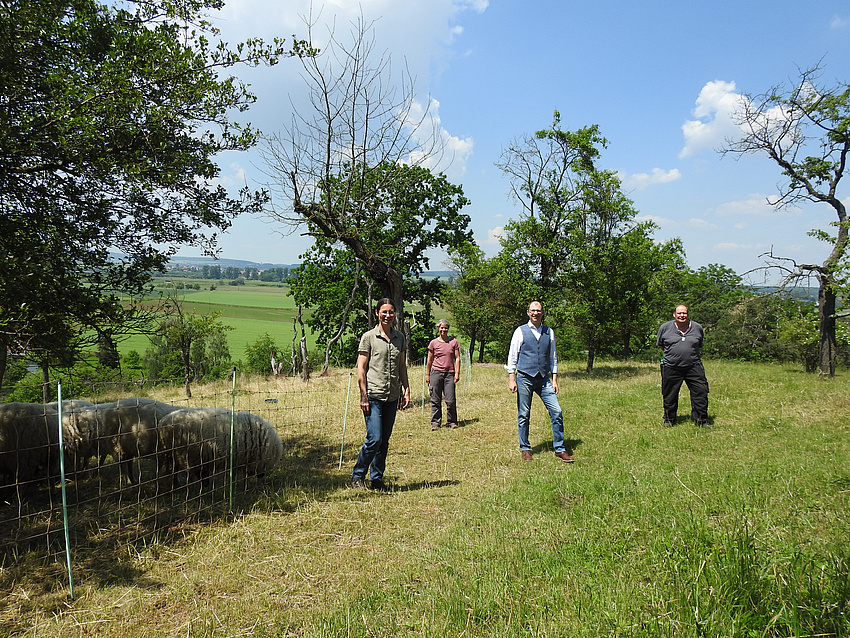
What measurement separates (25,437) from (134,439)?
114 centimetres

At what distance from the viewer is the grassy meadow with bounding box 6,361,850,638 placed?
254 centimetres

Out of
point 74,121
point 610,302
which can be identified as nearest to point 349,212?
point 74,121

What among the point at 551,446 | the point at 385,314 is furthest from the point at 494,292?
the point at 385,314

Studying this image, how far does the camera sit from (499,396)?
12.7 meters

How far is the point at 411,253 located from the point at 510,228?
9.78 metres

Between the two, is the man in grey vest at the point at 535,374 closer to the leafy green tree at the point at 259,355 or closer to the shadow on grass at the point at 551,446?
the shadow on grass at the point at 551,446

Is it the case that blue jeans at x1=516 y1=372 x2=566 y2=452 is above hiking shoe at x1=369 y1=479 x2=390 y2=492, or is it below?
above

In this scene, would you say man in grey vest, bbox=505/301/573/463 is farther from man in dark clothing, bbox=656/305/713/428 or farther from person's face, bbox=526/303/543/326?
man in dark clothing, bbox=656/305/713/428

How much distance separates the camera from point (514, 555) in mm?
3543

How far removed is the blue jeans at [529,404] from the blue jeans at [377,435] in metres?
1.94

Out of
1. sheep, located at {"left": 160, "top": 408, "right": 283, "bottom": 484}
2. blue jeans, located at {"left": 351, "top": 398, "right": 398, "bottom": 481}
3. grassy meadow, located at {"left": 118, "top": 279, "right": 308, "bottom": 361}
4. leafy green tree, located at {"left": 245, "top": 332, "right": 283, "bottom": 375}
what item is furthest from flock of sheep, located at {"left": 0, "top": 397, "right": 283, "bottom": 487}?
grassy meadow, located at {"left": 118, "top": 279, "right": 308, "bottom": 361}

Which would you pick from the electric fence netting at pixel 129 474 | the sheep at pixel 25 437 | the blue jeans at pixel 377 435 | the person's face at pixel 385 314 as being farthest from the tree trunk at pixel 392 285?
the sheep at pixel 25 437

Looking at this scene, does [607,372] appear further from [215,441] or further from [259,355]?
[259,355]

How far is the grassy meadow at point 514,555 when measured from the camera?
254 cm
